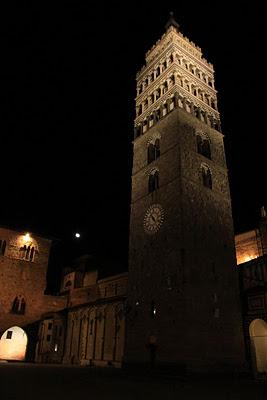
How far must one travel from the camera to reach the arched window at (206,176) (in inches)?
1113

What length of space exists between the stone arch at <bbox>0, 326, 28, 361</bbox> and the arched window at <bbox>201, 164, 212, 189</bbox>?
27.2 m

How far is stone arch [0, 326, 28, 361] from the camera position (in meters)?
37.0

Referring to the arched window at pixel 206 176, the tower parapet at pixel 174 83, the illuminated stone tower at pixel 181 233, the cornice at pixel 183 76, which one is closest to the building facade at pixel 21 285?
the illuminated stone tower at pixel 181 233

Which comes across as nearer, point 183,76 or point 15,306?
point 183,76

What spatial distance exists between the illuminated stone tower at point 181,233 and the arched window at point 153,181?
4.2 inches

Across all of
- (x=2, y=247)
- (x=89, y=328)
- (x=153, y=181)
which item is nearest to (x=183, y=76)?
(x=153, y=181)

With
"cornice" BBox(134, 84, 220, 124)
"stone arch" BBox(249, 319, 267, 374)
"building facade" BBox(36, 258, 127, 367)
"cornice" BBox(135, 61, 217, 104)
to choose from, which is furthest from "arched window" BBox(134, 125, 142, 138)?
"stone arch" BBox(249, 319, 267, 374)

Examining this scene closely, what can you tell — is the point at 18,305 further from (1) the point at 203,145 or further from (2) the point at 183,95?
(2) the point at 183,95

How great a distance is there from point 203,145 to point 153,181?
5778 mm

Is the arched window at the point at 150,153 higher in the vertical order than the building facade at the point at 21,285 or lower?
higher

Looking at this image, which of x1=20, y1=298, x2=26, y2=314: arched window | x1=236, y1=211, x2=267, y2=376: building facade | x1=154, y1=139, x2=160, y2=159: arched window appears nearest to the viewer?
x1=236, y1=211, x2=267, y2=376: building facade

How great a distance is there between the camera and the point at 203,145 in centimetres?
3045

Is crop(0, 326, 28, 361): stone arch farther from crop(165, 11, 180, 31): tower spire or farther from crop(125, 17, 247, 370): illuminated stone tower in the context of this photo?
crop(165, 11, 180, 31): tower spire

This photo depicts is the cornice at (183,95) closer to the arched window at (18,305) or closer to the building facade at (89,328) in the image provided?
the building facade at (89,328)
